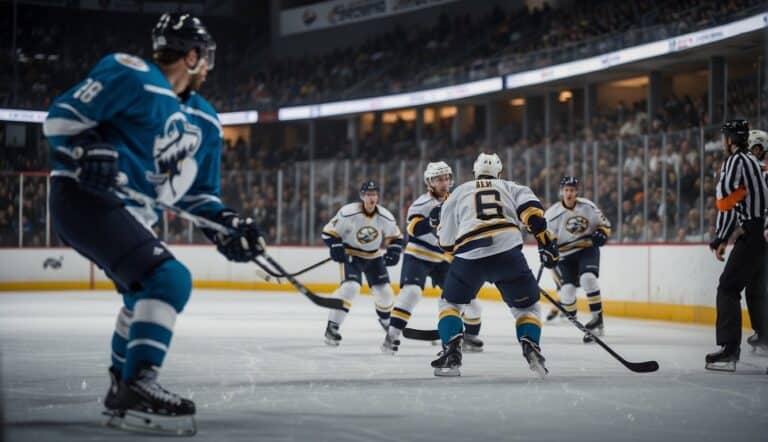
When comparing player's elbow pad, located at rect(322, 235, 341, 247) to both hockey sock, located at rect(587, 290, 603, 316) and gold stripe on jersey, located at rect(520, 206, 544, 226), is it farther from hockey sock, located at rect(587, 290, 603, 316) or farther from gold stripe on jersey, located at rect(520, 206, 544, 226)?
gold stripe on jersey, located at rect(520, 206, 544, 226)

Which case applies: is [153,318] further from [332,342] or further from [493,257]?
[332,342]

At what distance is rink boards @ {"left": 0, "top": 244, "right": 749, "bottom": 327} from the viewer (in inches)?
443

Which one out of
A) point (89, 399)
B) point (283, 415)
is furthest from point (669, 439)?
point (89, 399)

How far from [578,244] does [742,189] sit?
3619 millimetres

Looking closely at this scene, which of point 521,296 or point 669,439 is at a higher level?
point 521,296

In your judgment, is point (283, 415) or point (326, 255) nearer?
point (283, 415)

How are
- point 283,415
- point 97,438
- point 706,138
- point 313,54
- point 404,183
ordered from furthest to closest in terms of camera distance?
point 313,54, point 404,183, point 706,138, point 283,415, point 97,438

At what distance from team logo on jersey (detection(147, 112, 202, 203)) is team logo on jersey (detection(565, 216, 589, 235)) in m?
6.48

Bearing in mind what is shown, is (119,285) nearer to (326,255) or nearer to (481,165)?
(481,165)

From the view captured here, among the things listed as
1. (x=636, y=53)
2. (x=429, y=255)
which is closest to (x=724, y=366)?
(x=429, y=255)

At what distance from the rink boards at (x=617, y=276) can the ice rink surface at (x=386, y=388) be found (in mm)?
812

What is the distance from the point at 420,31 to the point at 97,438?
24174mm

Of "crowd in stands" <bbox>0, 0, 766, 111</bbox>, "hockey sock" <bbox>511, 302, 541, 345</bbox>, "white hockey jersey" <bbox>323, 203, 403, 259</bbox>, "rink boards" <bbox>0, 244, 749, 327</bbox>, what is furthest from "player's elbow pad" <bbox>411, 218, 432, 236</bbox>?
"crowd in stands" <bbox>0, 0, 766, 111</bbox>

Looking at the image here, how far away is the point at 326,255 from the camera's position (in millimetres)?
18203
